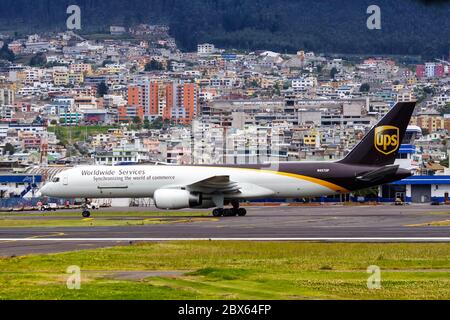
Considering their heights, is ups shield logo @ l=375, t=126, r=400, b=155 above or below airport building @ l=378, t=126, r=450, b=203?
above

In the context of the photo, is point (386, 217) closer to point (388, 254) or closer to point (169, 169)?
point (169, 169)

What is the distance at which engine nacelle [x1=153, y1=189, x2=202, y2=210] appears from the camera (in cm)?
6931

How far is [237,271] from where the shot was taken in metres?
34.0

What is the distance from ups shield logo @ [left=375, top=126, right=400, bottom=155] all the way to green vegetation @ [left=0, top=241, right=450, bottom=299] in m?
28.8

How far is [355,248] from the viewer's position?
41500 millimetres

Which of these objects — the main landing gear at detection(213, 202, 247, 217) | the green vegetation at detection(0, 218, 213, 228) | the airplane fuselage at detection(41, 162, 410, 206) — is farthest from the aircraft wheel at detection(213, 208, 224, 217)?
the green vegetation at detection(0, 218, 213, 228)

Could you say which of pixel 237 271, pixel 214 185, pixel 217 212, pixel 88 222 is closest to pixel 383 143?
pixel 214 185

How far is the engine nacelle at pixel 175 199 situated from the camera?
227ft

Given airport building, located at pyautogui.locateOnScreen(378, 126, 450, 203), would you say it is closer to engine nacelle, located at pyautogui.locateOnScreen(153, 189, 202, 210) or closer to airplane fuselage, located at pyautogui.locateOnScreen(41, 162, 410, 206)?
airplane fuselage, located at pyautogui.locateOnScreen(41, 162, 410, 206)

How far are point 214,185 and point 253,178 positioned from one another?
9.09ft

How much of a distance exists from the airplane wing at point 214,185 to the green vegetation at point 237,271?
25.1 metres

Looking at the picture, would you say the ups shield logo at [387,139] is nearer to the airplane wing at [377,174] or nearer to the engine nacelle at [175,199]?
the airplane wing at [377,174]
